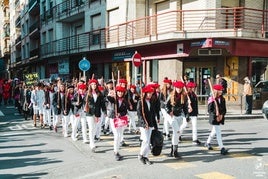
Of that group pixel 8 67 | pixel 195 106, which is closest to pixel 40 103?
pixel 195 106

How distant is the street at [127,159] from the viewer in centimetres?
697

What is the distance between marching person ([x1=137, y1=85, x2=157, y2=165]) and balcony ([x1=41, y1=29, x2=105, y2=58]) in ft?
57.0

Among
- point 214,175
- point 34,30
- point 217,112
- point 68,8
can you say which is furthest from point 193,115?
point 34,30

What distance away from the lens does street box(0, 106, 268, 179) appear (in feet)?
22.9

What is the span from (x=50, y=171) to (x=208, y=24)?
13795 mm

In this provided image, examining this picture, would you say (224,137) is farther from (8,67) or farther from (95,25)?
(8,67)

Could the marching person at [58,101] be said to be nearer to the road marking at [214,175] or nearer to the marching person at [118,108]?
the marching person at [118,108]

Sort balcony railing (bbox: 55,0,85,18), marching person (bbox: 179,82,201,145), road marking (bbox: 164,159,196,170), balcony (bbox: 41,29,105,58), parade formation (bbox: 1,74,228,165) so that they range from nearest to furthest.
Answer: road marking (bbox: 164,159,196,170)
parade formation (bbox: 1,74,228,165)
marching person (bbox: 179,82,201,145)
balcony (bbox: 41,29,105,58)
balcony railing (bbox: 55,0,85,18)

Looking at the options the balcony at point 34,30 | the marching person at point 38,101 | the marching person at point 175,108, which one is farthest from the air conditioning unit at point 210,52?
the balcony at point 34,30

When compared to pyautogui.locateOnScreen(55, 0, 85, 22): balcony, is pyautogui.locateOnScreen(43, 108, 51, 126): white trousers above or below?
below

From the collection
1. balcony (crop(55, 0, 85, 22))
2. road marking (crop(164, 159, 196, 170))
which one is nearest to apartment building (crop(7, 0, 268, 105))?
balcony (crop(55, 0, 85, 22))

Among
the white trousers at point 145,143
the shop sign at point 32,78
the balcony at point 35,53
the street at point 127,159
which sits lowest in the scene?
the street at point 127,159

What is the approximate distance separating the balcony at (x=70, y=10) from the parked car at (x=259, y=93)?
1568 cm

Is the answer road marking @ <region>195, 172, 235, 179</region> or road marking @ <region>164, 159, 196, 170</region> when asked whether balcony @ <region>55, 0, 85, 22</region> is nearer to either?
road marking @ <region>164, 159, 196, 170</region>
